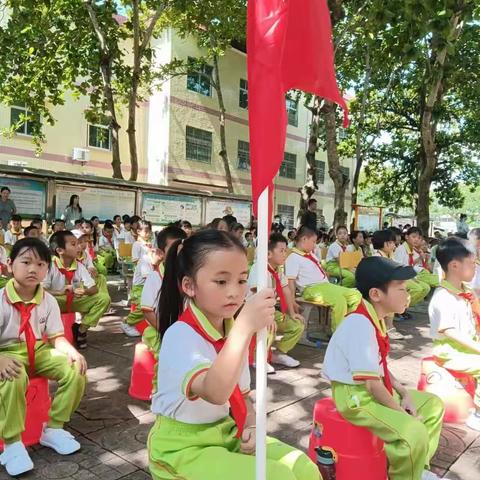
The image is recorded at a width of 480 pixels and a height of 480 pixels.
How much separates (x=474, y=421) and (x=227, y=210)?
10.7m

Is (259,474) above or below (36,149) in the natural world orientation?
below

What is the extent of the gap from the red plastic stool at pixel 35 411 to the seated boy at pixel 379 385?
5.89 feet

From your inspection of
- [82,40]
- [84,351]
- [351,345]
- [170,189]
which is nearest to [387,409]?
[351,345]

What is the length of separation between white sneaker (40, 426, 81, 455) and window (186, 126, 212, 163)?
17194mm

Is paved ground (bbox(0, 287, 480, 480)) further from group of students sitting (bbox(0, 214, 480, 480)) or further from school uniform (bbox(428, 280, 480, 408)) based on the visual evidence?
school uniform (bbox(428, 280, 480, 408))

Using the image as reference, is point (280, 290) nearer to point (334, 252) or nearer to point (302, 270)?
point (302, 270)

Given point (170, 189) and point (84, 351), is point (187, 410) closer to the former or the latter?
point (84, 351)

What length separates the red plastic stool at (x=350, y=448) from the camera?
242cm

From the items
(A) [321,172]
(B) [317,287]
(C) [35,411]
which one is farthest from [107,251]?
(A) [321,172]

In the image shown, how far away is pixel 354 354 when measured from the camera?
244cm

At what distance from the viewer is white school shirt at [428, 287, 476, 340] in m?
3.37

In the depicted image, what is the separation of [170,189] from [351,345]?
10.1 metres

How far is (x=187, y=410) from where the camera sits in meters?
1.79

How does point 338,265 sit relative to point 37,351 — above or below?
above
